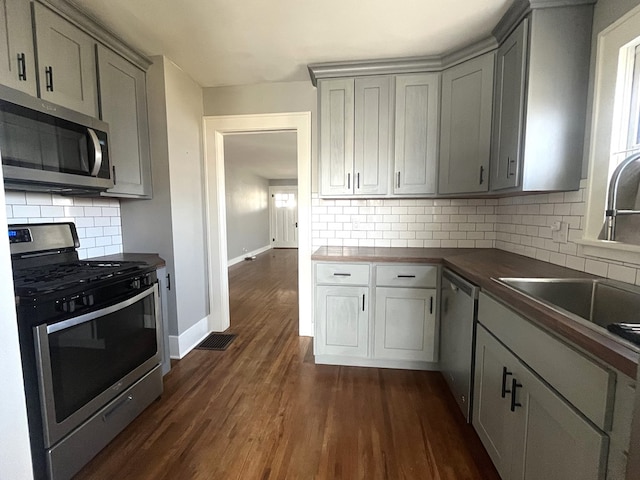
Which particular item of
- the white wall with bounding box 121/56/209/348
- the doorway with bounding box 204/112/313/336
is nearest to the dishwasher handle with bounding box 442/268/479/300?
the doorway with bounding box 204/112/313/336

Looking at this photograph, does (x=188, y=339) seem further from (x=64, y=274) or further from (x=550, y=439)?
(x=550, y=439)

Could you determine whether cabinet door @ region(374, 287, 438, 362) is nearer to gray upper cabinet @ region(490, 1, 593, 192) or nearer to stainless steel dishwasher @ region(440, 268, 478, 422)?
stainless steel dishwasher @ region(440, 268, 478, 422)

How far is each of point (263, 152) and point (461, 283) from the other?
15.5 feet

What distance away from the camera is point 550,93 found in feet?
5.54

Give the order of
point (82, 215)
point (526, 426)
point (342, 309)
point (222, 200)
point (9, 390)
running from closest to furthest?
point (9, 390) → point (526, 426) → point (82, 215) → point (342, 309) → point (222, 200)

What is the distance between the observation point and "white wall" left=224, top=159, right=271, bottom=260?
21.4 ft

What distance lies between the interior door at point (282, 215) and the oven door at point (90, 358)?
7824mm

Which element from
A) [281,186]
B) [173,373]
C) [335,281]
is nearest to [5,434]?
[173,373]

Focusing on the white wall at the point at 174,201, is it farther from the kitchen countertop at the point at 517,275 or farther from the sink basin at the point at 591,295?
the sink basin at the point at 591,295

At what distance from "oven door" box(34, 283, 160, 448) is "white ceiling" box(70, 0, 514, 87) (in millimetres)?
1723

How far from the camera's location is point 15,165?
135 cm

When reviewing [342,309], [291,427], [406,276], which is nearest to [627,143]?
[406,276]

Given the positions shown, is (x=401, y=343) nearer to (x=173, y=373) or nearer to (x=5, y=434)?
(x=173, y=373)

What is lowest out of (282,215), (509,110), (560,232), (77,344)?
(77,344)
